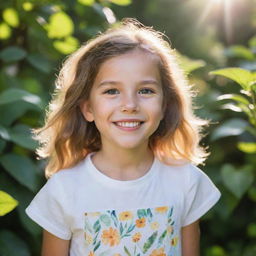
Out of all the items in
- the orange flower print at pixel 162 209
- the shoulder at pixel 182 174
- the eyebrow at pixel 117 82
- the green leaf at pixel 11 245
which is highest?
the eyebrow at pixel 117 82

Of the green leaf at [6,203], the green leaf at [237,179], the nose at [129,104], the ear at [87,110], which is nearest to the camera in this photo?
the green leaf at [6,203]

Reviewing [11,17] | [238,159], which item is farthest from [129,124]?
[238,159]

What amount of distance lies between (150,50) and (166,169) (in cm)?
47

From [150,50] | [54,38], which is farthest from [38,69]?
[150,50]

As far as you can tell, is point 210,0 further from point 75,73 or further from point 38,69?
point 75,73

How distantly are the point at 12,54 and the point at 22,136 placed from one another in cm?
53

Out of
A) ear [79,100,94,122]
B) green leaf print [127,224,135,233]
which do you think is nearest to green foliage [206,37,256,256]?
ear [79,100,94,122]

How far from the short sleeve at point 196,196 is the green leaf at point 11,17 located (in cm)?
120

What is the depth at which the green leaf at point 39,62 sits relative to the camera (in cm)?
300

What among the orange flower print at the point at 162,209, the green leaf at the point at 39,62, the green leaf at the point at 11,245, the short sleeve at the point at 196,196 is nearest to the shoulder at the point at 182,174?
the short sleeve at the point at 196,196

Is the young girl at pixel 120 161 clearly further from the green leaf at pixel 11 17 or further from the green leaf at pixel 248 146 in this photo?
the green leaf at pixel 11 17

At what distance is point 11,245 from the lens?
2615 mm

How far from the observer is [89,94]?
237 centimetres

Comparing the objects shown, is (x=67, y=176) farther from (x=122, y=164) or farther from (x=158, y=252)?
(x=158, y=252)
